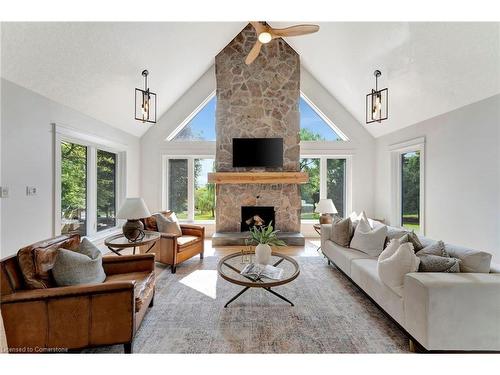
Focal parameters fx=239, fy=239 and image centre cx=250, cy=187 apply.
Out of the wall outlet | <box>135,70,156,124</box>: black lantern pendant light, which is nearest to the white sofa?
<box>135,70,156,124</box>: black lantern pendant light

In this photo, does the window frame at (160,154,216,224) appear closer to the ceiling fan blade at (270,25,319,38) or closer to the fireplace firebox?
the fireplace firebox

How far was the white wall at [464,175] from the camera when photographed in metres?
2.94

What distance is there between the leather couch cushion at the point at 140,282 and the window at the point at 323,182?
175 inches

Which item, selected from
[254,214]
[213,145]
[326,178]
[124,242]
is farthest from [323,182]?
[124,242]

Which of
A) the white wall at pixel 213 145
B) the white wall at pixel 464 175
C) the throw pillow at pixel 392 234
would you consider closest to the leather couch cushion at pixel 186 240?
the white wall at pixel 213 145

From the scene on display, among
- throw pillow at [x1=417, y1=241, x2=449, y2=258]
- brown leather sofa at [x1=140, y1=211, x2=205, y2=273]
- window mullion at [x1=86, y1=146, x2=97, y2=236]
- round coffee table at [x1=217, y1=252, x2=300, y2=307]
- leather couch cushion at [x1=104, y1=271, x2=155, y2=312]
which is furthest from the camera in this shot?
window mullion at [x1=86, y1=146, x2=97, y2=236]

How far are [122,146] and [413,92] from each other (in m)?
5.48

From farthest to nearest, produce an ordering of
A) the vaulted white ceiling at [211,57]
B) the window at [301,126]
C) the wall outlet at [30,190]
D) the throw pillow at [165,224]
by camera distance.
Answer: the window at [301,126] < the throw pillow at [165,224] < the wall outlet at [30,190] < the vaulted white ceiling at [211,57]

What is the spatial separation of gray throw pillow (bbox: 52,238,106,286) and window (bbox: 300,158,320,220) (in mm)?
4818

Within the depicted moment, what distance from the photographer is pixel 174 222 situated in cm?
391

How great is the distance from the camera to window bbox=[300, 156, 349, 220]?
20.0 ft

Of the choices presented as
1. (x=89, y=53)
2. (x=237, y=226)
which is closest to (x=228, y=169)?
(x=237, y=226)

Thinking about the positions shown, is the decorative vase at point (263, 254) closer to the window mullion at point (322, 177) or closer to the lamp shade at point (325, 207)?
the lamp shade at point (325, 207)

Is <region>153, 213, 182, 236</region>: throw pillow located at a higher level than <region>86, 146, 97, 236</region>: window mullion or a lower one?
lower
